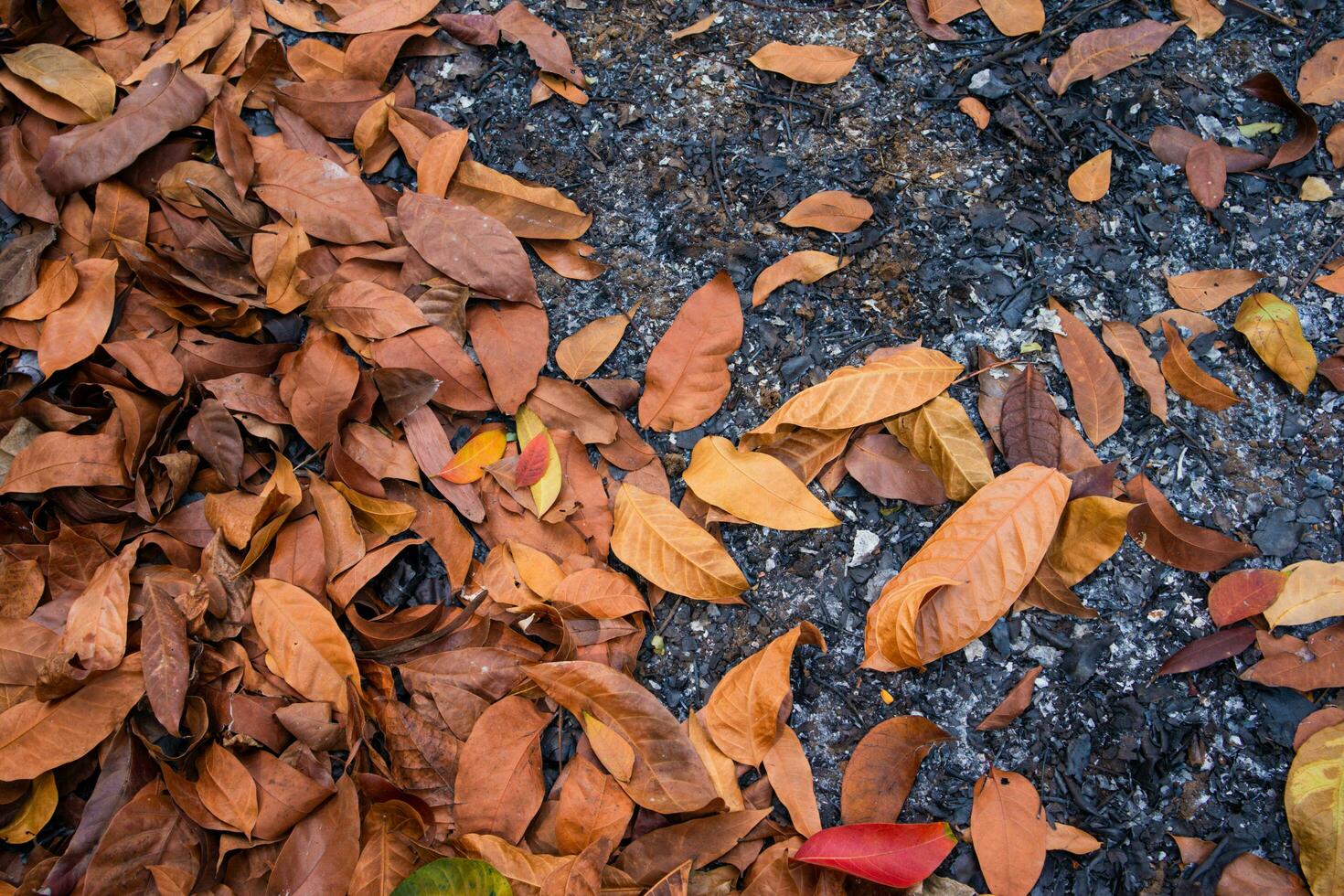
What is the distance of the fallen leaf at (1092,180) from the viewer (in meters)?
1.71

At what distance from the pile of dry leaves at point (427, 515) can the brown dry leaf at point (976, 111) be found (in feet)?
0.74

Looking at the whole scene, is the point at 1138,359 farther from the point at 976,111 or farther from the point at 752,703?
the point at 752,703

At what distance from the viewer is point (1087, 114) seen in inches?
69.6

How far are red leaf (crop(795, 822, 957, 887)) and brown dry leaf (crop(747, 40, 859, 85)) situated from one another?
146 cm

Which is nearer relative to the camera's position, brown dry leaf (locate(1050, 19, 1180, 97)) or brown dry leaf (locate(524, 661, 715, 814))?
brown dry leaf (locate(524, 661, 715, 814))

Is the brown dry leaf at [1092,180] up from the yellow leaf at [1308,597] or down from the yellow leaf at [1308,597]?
up

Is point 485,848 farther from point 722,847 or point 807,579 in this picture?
point 807,579

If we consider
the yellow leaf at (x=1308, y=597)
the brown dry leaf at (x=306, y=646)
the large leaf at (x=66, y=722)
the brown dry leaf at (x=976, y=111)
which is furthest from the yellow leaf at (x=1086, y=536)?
the large leaf at (x=66, y=722)

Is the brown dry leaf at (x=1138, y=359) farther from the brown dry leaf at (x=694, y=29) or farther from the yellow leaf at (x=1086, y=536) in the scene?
the brown dry leaf at (x=694, y=29)

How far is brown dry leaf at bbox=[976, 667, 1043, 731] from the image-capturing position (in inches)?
56.4

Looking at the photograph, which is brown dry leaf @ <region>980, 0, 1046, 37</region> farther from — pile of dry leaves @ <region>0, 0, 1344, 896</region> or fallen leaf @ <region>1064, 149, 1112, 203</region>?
fallen leaf @ <region>1064, 149, 1112, 203</region>

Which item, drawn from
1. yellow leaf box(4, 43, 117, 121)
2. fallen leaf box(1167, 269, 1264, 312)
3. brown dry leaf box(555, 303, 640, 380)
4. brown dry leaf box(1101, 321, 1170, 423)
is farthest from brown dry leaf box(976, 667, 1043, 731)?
yellow leaf box(4, 43, 117, 121)

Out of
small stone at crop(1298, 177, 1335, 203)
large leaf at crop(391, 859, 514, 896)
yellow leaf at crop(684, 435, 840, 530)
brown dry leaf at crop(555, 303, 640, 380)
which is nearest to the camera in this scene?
large leaf at crop(391, 859, 514, 896)

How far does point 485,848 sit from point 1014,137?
5.46 ft
